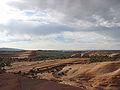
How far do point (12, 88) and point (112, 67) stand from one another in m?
13.7

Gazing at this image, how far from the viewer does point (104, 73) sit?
1995 cm

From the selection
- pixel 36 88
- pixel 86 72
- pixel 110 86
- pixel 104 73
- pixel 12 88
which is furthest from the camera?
pixel 86 72

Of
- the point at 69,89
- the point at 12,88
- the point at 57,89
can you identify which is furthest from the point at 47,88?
the point at 12,88

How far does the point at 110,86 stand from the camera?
16703 mm

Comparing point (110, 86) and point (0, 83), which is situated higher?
point (0, 83)

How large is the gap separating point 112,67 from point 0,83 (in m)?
13.8

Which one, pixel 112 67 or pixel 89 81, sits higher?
pixel 112 67

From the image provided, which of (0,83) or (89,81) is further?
(89,81)

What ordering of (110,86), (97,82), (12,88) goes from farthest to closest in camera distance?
(97,82) < (110,86) < (12,88)

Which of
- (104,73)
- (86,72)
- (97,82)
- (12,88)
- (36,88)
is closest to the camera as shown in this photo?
(12,88)

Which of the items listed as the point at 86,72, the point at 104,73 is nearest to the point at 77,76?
the point at 86,72

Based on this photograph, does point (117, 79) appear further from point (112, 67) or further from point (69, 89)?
point (69, 89)

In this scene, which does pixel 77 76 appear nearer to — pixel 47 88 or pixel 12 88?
pixel 47 88

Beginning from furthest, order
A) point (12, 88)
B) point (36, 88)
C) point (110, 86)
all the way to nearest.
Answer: point (110, 86) < point (36, 88) < point (12, 88)
